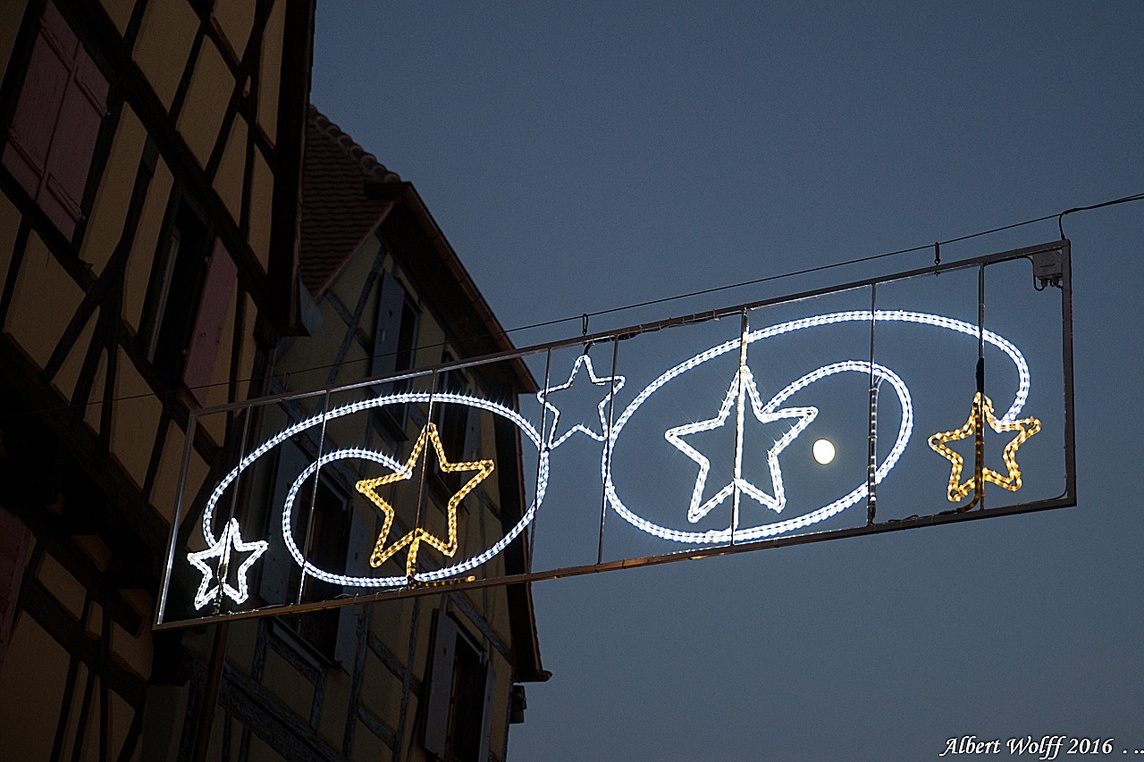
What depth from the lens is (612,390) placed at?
8820 mm

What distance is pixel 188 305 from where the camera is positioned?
11.6m

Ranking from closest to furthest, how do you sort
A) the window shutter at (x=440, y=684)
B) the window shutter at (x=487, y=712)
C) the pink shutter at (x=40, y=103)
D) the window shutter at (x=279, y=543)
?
the pink shutter at (x=40, y=103)
the window shutter at (x=279, y=543)
the window shutter at (x=440, y=684)
the window shutter at (x=487, y=712)

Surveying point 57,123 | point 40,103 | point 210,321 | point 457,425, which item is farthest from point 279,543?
point 40,103

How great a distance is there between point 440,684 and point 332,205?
4.17 m

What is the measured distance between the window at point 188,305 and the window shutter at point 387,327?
271 cm

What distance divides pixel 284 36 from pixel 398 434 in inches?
138

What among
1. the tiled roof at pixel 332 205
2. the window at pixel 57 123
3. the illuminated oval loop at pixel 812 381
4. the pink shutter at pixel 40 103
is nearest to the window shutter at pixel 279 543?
the tiled roof at pixel 332 205

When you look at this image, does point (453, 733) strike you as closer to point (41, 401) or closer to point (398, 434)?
point (398, 434)

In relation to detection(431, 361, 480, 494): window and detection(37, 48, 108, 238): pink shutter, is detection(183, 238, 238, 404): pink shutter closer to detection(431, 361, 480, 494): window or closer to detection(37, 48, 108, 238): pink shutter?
detection(37, 48, 108, 238): pink shutter

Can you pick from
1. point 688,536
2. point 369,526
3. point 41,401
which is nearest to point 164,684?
point 41,401

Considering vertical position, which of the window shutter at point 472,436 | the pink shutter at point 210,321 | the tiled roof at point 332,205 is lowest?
the pink shutter at point 210,321

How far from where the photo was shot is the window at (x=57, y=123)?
383 inches

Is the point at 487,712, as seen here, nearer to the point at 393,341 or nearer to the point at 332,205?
the point at 393,341

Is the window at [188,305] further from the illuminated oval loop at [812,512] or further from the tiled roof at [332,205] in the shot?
the illuminated oval loop at [812,512]
